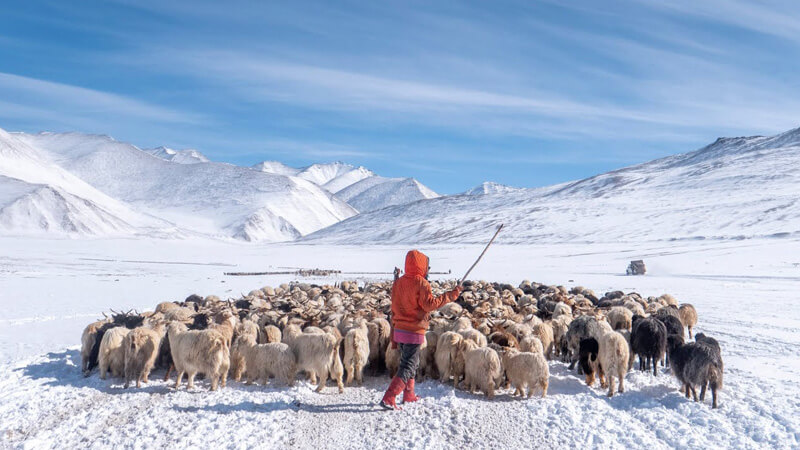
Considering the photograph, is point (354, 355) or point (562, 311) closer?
point (354, 355)

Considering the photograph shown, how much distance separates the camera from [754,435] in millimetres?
6871

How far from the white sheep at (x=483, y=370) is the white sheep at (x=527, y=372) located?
19cm

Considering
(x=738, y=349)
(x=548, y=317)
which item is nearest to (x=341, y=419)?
(x=548, y=317)

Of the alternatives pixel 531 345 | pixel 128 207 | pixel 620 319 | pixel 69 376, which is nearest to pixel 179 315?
pixel 69 376

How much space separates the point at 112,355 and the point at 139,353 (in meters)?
0.54

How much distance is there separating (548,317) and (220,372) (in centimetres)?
741

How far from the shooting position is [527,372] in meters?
8.16

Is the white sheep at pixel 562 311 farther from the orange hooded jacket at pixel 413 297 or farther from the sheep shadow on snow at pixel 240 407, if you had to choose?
the sheep shadow on snow at pixel 240 407

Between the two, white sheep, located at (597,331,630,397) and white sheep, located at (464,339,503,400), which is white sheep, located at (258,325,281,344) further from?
white sheep, located at (597,331,630,397)

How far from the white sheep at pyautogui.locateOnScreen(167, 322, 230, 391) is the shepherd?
2404 mm

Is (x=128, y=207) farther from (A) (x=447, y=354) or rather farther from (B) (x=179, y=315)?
(A) (x=447, y=354)

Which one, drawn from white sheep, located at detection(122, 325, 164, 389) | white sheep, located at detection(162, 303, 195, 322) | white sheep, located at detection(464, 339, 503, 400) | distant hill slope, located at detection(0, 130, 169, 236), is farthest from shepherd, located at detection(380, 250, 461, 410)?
distant hill slope, located at detection(0, 130, 169, 236)

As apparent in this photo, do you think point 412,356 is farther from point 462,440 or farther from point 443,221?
point 443,221

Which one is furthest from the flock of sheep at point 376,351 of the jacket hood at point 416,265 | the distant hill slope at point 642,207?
the distant hill slope at point 642,207
